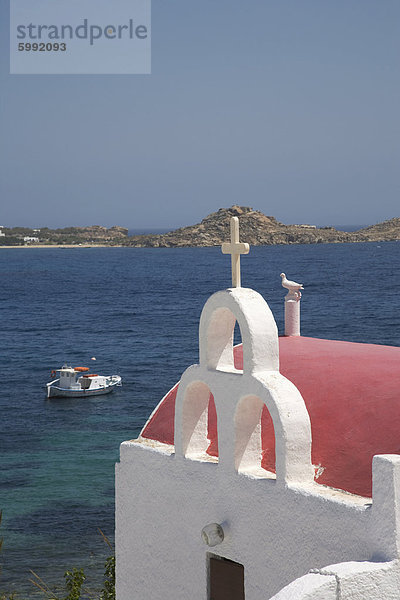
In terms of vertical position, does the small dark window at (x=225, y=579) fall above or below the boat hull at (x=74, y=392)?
above

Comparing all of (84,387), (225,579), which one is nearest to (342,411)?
(225,579)

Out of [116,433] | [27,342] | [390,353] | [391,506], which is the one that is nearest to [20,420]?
[116,433]

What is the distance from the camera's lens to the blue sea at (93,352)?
31.6 meters

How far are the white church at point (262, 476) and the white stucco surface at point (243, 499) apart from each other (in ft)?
0.05

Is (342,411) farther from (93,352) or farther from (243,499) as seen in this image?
(93,352)

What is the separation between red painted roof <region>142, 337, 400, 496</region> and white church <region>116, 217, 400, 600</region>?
18 millimetres

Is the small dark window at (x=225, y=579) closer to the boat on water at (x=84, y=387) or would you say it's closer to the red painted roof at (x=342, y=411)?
the red painted roof at (x=342, y=411)

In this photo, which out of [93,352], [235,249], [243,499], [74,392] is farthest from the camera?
[93,352]

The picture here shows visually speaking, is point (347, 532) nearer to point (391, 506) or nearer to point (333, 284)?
point (391, 506)

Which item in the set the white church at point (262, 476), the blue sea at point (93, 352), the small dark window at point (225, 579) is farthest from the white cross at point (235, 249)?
the blue sea at point (93, 352)

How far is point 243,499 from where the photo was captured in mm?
9711

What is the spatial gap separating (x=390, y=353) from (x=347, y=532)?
377cm

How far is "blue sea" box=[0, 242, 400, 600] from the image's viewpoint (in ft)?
104

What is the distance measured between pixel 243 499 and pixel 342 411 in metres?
1.52
